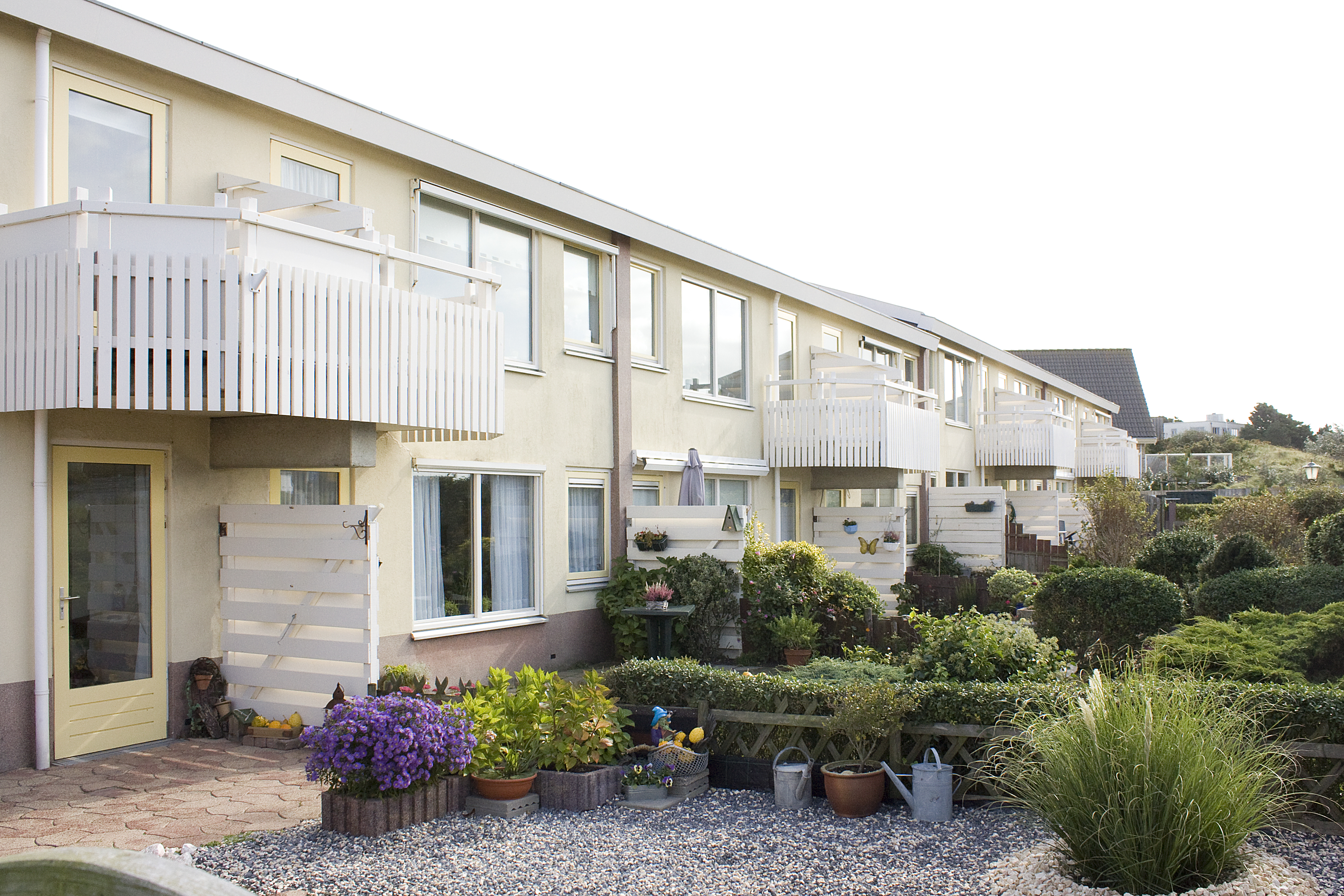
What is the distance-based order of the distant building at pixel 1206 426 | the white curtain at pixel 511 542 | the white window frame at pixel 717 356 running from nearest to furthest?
the white curtain at pixel 511 542
the white window frame at pixel 717 356
the distant building at pixel 1206 426

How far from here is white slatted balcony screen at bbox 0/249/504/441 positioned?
748cm

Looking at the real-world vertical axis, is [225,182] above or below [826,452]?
above

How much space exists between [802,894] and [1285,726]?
3526 mm

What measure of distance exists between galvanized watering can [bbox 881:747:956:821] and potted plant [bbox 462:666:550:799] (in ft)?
8.29

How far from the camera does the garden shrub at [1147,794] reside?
5000 mm

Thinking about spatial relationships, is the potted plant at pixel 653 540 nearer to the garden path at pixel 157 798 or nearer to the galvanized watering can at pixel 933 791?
the garden path at pixel 157 798

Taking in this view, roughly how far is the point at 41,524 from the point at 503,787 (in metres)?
4.26

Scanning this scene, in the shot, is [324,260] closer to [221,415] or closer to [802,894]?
[221,415]

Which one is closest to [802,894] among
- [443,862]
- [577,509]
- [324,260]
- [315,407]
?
[443,862]

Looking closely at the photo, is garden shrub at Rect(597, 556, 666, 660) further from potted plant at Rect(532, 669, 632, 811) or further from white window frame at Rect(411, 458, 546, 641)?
potted plant at Rect(532, 669, 632, 811)

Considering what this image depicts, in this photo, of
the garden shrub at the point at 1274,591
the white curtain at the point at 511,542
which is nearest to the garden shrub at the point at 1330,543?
the garden shrub at the point at 1274,591

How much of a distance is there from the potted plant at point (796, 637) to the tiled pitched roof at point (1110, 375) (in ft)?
140

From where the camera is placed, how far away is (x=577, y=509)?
13.9 m

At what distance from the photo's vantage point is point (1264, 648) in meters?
8.39
